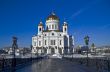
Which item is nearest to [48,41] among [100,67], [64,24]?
[64,24]

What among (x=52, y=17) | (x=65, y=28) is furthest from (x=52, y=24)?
(x=65, y=28)

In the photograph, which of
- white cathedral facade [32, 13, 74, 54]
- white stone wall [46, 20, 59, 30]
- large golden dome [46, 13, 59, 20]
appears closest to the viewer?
white cathedral facade [32, 13, 74, 54]

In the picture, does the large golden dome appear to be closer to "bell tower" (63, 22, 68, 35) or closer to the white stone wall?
the white stone wall

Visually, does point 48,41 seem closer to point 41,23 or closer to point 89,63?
point 41,23

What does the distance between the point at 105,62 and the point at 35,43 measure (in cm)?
11936

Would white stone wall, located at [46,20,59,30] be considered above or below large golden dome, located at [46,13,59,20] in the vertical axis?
below

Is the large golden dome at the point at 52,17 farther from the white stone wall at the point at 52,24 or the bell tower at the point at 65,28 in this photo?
the bell tower at the point at 65,28

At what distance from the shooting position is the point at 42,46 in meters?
139

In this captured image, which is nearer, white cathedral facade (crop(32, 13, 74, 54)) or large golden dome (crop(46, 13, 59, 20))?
white cathedral facade (crop(32, 13, 74, 54))

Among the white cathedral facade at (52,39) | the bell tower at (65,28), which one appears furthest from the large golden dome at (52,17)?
the bell tower at (65,28)

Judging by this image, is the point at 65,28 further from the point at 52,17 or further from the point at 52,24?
the point at 52,17

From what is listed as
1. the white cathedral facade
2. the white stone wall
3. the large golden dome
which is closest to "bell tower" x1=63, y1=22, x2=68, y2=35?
the white cathedral facade

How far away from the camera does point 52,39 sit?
454ft

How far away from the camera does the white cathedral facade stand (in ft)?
452
